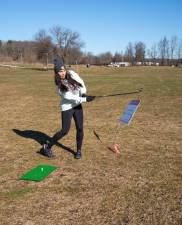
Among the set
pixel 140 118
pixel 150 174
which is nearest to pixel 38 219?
pixel 150 174

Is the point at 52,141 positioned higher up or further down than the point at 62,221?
higher up

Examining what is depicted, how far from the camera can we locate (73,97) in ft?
22.7

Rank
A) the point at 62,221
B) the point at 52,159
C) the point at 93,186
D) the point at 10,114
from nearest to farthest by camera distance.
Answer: the point at 62,221 < the point at 93,186 < the point at 52,159 < the point at 10,114

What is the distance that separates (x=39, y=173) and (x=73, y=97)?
Answer: 1.61 m

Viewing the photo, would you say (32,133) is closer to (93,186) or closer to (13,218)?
(93,186)

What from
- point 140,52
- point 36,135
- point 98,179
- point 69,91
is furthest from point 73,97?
point 140,52

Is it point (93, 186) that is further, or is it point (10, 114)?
point (10, 114)

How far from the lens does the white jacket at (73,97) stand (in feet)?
22.6

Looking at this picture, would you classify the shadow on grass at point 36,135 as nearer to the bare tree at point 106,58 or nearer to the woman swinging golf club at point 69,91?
the woman swinging golf club at point 69,91

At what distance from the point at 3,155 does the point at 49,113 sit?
629cm

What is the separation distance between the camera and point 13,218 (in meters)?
4.84

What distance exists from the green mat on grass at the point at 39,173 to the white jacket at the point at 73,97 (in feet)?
3.98

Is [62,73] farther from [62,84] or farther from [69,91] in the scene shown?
[69,91]

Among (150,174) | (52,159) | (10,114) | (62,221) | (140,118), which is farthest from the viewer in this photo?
(10,114)
